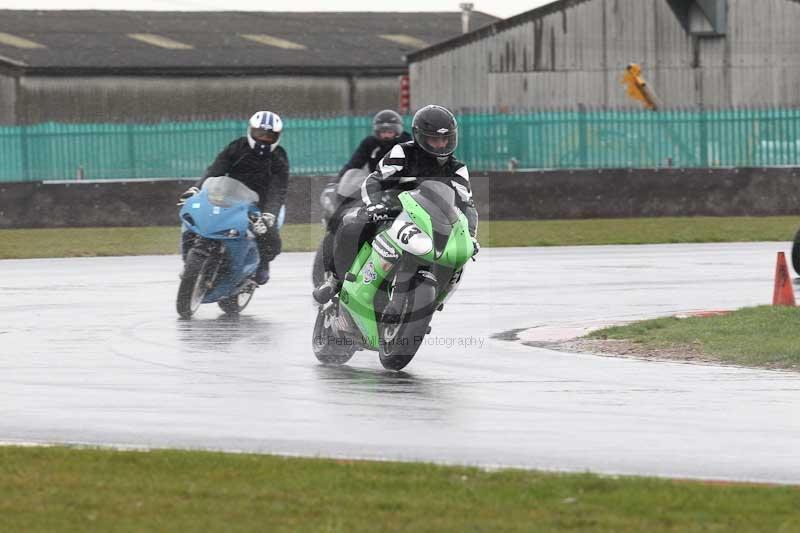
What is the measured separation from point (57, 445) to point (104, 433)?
49 cm

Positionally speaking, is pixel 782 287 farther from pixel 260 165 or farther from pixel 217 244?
pixel 217 244

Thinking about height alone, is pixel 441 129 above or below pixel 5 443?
above

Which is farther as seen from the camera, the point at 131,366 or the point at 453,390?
the point at 131,366

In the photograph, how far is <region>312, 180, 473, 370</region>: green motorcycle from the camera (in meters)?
11.6

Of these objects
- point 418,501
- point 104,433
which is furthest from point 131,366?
point 418,501

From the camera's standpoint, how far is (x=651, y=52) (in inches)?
1838

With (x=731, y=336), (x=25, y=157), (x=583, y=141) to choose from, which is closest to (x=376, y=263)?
(x=731, y=336)

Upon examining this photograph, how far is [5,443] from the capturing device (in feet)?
29.8

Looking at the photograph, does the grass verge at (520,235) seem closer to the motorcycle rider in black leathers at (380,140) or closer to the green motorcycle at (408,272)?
the motorcycle rider in black leathers at (380,140)

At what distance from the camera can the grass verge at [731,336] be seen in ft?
41.7

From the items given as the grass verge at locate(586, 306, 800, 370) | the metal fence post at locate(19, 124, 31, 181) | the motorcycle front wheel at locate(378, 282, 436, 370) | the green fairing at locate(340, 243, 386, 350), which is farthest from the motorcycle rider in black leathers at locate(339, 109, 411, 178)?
the metal fence post at locate(19, 124, 31, 181)

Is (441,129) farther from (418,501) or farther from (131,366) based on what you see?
(418,501)

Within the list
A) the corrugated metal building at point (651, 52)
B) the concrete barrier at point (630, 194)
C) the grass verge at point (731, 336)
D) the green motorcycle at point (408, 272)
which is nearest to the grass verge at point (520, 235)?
the concrete barrier at point (630, 194)

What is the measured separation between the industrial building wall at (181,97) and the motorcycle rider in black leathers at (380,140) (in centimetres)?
3485
